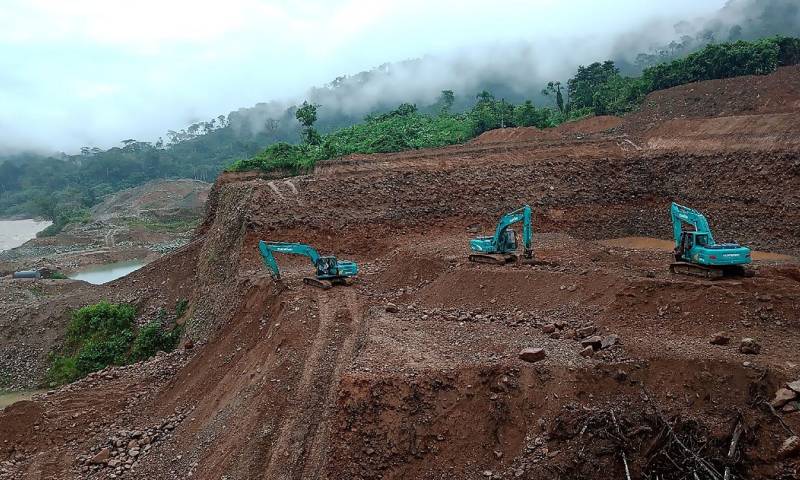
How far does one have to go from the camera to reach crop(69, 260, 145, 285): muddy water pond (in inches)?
1491

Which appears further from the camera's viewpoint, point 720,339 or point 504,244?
point 504,244

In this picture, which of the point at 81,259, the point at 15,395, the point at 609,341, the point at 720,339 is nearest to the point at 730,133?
the point at 720,339

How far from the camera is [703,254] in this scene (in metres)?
13.0

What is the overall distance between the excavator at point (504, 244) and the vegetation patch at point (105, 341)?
33.6ft

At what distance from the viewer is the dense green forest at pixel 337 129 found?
1211 inches

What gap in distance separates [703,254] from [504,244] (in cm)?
512

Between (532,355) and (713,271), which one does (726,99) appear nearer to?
(713,271)

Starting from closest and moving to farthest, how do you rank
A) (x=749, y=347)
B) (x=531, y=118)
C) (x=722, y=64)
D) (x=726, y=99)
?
(x=749, y=347), (x=726, y=99), (x=722, y=64), (x=531, y=118)

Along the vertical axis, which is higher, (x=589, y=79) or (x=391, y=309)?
(x=589, y=79)

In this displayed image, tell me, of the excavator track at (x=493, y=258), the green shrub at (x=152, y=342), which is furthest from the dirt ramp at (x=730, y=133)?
the green shrub at (x=152, y=342)

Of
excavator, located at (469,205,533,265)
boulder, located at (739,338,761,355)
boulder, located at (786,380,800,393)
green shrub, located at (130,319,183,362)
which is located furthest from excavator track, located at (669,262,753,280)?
green shrub, located at (130,319,183,362)

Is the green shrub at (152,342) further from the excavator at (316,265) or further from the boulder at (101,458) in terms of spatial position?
the boulder at (101,458)

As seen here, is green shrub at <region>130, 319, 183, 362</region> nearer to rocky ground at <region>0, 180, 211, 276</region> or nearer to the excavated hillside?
the excavated hillside

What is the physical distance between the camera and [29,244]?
168ft
